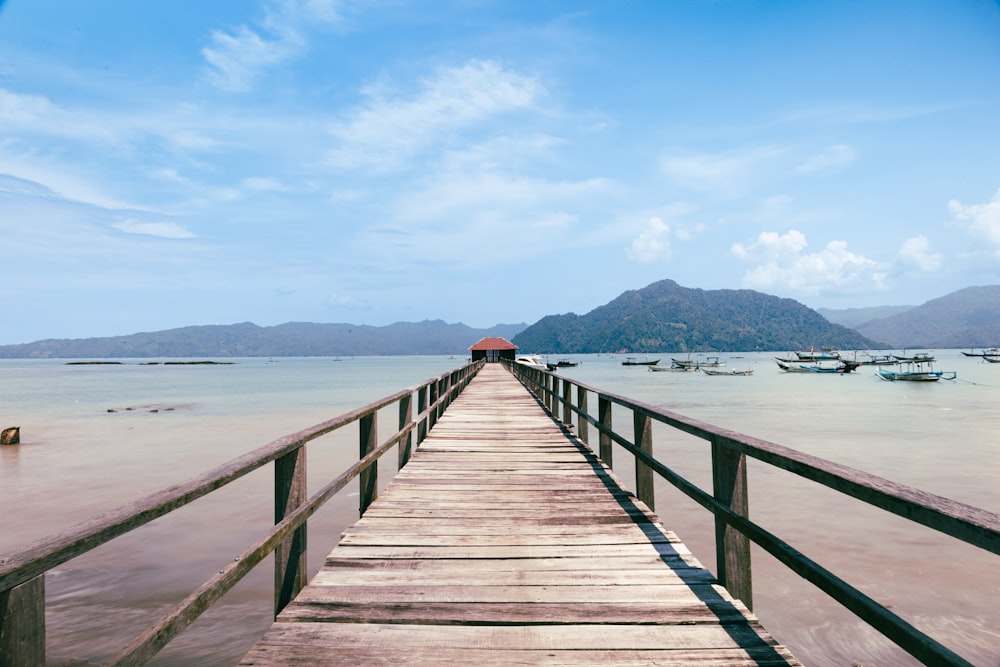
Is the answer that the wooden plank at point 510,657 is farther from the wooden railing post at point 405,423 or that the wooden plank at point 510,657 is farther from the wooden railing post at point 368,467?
Answer: the wooden railing post at point 405,423

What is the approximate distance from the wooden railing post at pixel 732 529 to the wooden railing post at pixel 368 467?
318 cm

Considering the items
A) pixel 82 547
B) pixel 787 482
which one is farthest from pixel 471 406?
pixel 82 547

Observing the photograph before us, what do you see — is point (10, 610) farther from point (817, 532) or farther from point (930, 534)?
point (930, 534)

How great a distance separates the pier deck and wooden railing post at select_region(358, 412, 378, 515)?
13 cm

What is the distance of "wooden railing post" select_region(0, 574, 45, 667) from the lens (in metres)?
1.29

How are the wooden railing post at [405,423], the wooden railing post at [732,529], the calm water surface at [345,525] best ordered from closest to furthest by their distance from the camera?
the wooden railing post at [732,529], the calm water surface at [345,525], the wooden railing post at [405,423]

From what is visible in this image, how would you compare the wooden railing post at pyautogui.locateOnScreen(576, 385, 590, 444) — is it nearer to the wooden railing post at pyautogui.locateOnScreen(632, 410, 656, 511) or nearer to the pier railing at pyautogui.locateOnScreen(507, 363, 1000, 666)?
the wooden railing post at pyautogui.locateOnScreen(632, 410, 656, 511)

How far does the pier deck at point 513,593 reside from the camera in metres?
2.67

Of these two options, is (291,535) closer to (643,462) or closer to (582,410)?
(643,462)

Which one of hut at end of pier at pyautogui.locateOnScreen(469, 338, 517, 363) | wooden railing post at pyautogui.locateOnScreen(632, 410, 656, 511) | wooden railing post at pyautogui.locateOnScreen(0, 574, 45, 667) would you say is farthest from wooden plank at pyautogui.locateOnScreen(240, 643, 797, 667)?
hut at end of pier at pyautogui.locateOnScreen(469, 338, 517, 363)

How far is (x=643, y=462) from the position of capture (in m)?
4.98

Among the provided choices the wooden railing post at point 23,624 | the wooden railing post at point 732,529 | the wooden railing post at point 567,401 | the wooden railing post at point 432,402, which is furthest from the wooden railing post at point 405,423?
the wooden railing post at point 23,624

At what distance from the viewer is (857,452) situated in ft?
63.1

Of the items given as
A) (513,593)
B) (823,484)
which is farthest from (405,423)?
(823,484)
